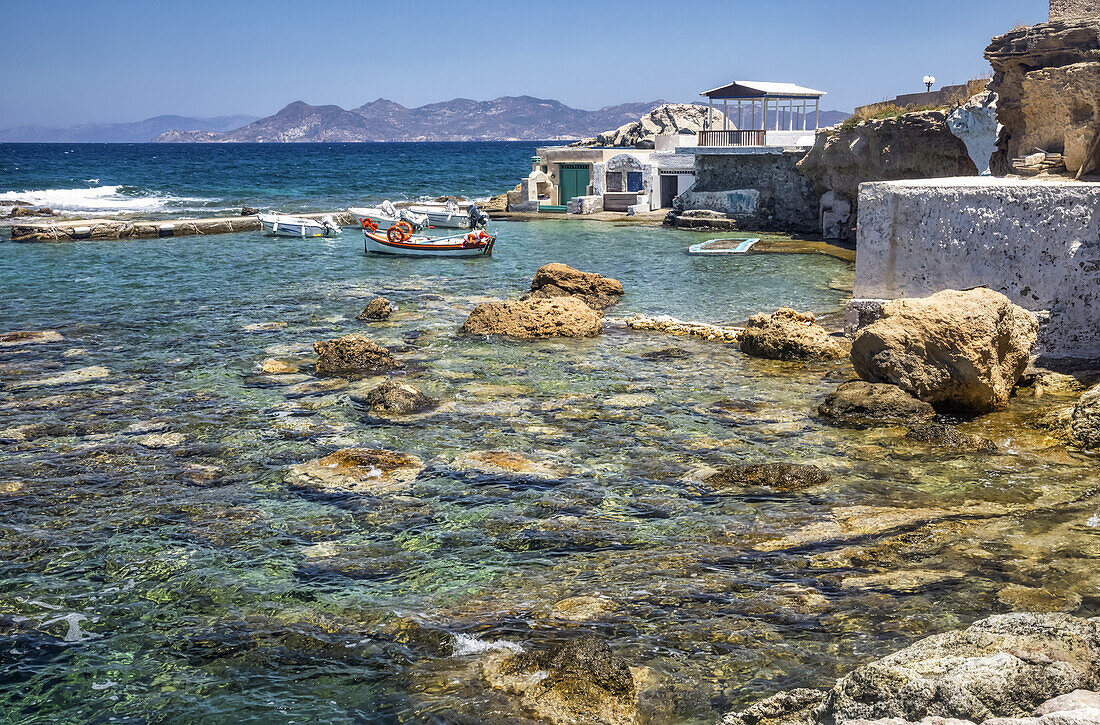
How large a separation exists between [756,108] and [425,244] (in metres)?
19.9

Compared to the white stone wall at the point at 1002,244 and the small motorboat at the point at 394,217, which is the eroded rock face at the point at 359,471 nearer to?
the white stone wall at the point at 1002,244

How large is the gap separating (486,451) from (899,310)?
6.19m

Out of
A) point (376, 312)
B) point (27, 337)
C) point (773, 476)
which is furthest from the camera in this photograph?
point (376, 312)

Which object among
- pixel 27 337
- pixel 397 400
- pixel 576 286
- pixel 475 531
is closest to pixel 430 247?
pixel 576 286

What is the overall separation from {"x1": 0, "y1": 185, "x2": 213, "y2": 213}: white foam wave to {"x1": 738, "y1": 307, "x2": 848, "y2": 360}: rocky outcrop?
1833 inches

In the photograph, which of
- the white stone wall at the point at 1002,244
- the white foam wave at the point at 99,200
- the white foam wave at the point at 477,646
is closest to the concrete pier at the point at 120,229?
the white foam wave at the point at 99,200

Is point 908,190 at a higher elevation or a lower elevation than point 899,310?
higher

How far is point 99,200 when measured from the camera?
61531 millimetres

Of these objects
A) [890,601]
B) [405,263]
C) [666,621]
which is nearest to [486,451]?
[666,621]

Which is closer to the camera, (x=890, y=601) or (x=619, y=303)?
(x=890, y=601)

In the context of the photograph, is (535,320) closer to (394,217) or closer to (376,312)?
(376,312)

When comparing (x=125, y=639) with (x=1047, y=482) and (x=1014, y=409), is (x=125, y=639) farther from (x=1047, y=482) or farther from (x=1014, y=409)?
(x=1014, y=409)

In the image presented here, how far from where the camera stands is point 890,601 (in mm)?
7188

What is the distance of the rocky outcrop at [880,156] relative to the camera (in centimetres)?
2966
